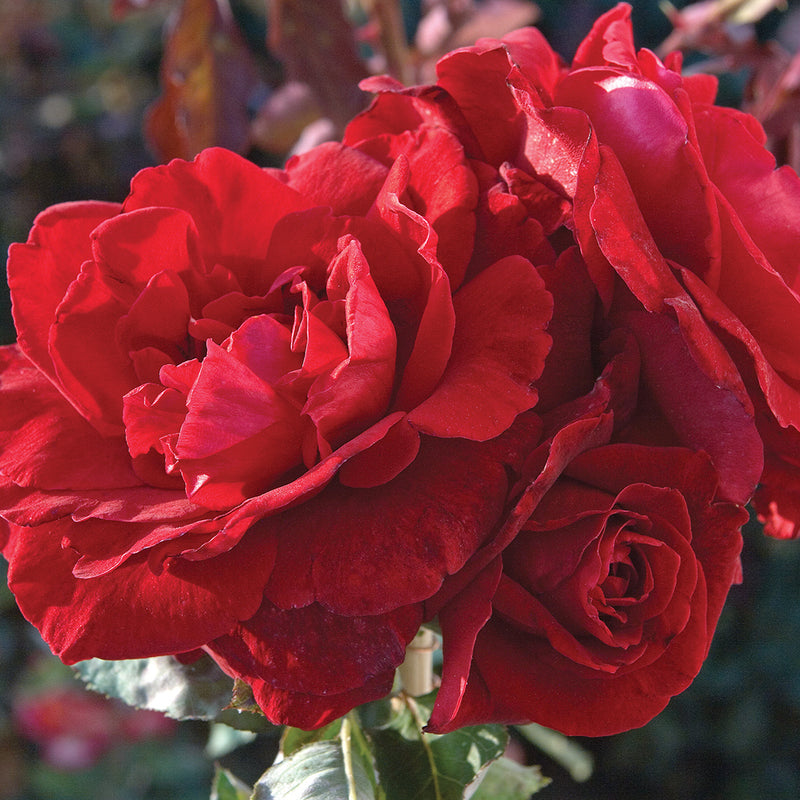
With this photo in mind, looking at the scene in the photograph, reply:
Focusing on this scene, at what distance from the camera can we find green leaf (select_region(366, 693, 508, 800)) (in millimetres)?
480

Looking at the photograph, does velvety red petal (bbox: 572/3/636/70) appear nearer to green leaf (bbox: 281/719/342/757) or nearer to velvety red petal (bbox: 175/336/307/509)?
velvety red petal (bbox: 175/336/307/509)

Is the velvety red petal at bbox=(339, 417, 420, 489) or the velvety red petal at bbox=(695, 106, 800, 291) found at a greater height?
the velvety red petal at bbox=(695, 106, 800, 291)

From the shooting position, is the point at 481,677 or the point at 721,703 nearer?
the point at 481,677

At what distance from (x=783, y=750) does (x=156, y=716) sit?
112 centimetres

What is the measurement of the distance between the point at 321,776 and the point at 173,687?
0.11 metres

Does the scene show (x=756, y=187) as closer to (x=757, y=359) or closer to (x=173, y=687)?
(x=757, y=359)

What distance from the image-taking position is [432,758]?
497 millimetres

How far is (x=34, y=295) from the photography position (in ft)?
1.38

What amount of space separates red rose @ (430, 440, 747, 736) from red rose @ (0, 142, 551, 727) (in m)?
0.03

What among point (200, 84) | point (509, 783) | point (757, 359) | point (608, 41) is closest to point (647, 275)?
point (757, 359)

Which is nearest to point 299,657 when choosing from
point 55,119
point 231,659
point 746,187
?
point 231,659

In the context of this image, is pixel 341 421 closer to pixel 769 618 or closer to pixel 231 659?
pixel 231 659

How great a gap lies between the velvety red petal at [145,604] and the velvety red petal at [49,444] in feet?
0.14

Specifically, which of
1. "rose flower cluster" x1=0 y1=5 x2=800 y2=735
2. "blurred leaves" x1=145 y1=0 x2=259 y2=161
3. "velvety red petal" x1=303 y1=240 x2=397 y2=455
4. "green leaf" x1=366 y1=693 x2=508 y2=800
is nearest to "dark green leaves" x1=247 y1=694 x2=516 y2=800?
"green leaf" x1=366 y1=693 x2=508 y2=800
